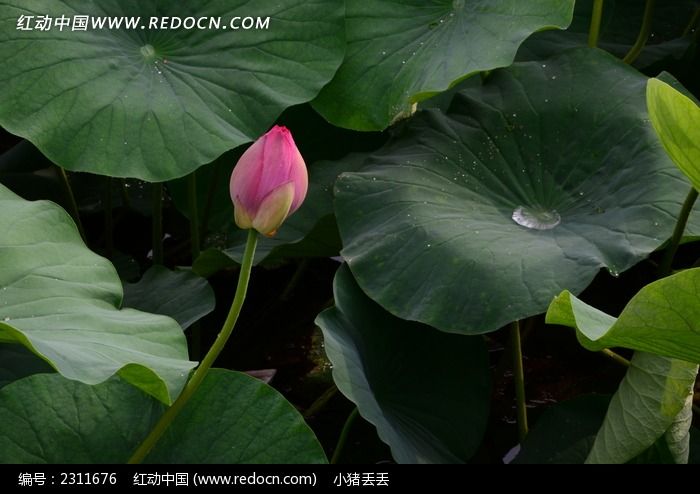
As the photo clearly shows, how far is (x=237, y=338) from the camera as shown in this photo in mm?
1877

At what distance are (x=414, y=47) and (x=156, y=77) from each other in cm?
40

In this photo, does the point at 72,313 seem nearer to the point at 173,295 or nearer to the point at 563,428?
the point at 173,295

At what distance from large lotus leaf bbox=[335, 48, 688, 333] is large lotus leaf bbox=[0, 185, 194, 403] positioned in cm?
34

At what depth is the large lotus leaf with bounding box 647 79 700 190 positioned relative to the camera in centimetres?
107

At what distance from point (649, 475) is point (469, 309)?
0.31 m

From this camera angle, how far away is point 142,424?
1.26 m

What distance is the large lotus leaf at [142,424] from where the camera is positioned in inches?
48.4

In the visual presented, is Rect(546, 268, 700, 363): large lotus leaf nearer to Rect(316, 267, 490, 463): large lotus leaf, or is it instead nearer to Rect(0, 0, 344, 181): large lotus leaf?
Rect(316, 267, 490, 463): large lotus leaf

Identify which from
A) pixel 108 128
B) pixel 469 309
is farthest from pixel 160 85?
pixel 469 309

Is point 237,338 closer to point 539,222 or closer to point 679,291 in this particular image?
point 539,222

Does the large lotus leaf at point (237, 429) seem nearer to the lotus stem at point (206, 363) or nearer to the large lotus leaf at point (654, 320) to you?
the lotus stem at point (206, 363)

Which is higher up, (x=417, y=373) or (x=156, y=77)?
(x=156, y=77)

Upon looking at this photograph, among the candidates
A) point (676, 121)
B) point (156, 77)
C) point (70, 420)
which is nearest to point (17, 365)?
point (70, 420)

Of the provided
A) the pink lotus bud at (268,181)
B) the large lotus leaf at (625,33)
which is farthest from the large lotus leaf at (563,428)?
the large lotus leaf at (625,33)
